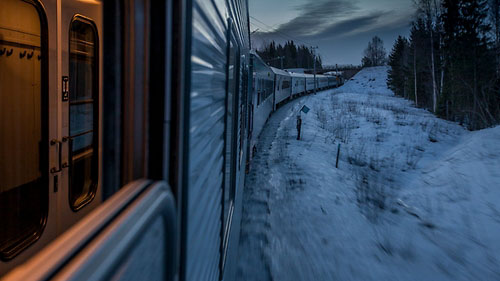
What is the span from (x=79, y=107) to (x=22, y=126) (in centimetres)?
51

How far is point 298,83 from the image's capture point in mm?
A: 31516

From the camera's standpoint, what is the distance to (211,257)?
72.5 inches

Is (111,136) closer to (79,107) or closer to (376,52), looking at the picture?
(79,107)

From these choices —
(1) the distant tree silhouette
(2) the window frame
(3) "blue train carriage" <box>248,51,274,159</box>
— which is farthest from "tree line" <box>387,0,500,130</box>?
(1) the distant tree silhouette

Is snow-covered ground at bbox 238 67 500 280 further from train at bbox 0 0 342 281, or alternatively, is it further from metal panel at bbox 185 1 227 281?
metal panel at bbox 185 1 227 281

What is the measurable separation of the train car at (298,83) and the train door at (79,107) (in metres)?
25.0

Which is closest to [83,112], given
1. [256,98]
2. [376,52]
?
[256,98]

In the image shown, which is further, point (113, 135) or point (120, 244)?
point (113, 135)

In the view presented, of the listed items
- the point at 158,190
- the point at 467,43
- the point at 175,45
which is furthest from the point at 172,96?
the point at 467,43

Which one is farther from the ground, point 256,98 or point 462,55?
point 462,55

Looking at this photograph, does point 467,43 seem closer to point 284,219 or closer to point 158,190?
point 284,219

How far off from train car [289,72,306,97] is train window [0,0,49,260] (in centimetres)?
2543

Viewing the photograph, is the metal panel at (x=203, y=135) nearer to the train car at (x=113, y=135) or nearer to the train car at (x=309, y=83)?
the train car at (x=113, y=135)

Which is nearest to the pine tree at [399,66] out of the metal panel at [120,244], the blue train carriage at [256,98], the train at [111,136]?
the blue train carriage at [256,98]
